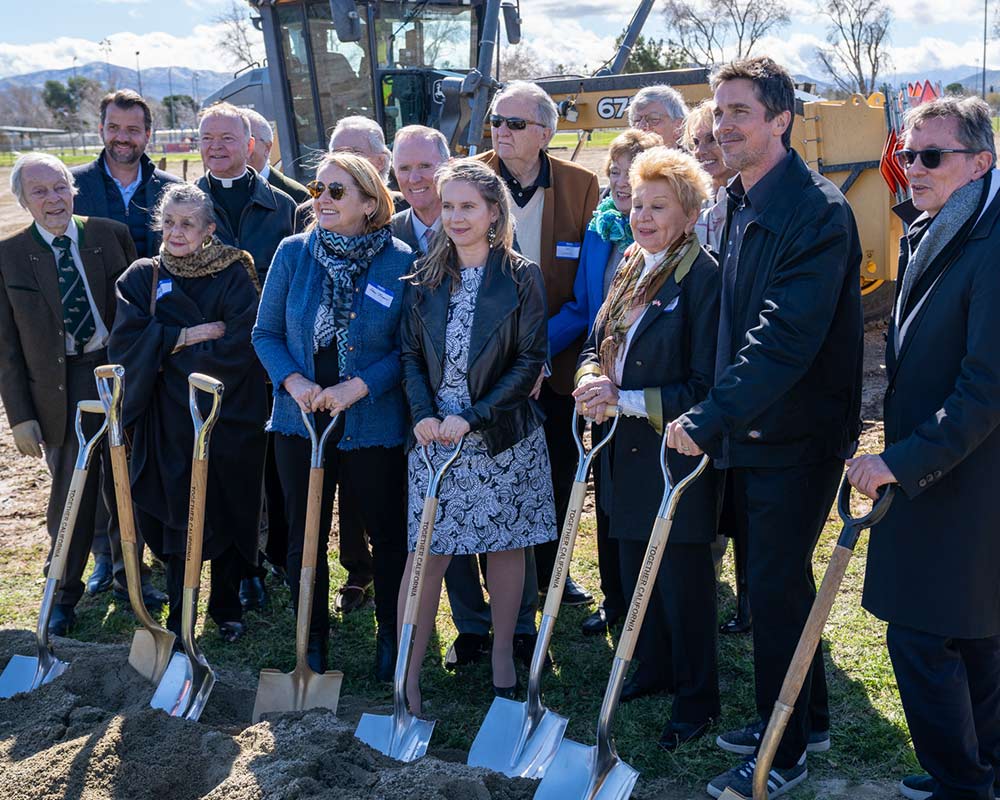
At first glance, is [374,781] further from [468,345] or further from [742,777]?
[468,345]

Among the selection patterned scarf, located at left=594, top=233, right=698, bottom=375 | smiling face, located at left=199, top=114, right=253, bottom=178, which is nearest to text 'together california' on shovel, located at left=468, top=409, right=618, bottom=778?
patterned scarf, located at left=594, top=233, right=698, bottom=375

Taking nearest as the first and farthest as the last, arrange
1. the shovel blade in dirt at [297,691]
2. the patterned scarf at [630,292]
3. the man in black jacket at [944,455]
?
1. the man in black jacket at [944,455]
2. the patterned scarf at [630,292]
3. the shovel blade in dirt at [297,691]

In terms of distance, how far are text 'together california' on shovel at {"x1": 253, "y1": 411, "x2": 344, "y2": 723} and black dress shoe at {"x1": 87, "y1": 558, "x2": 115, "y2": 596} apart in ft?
6.17

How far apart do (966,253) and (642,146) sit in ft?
5.49

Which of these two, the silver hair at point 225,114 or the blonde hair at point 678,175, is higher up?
the silver hair at point 225,114

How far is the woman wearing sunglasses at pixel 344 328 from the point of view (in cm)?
420

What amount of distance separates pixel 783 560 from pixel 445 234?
174cm

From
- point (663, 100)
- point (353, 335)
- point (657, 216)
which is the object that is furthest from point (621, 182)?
point (353, 335)

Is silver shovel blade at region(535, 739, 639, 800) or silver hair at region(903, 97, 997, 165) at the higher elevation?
silver hair at region(903, 97, 997, 165)

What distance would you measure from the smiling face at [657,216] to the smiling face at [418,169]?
1237 millimetres

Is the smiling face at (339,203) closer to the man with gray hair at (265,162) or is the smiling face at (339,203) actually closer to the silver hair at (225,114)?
the silver hair at (225,114)

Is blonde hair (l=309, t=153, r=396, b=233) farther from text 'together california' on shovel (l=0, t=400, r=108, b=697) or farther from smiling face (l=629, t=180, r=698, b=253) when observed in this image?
text 'together california' on shovel (l=0, t=400, r=108, b=697)

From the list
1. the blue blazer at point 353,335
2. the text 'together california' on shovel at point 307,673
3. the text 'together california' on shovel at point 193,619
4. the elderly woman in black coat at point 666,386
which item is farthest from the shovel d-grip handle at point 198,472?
the elderly woman in black coat at point 666,386

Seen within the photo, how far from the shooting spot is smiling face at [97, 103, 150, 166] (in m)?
5.45
